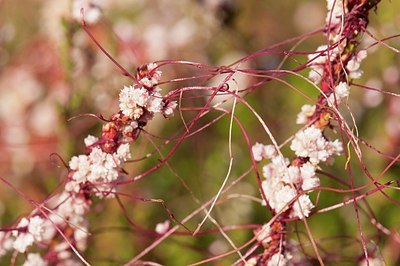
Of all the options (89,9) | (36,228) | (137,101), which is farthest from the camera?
(89,9)

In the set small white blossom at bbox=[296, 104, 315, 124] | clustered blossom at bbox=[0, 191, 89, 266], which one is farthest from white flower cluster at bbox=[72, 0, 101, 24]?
small white blossom at bbox=[296, 104, 315, 124]

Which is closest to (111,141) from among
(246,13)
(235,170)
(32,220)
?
(32,220)

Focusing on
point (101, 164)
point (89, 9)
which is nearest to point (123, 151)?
point (101, 164)

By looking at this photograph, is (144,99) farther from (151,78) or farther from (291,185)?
(291,185)

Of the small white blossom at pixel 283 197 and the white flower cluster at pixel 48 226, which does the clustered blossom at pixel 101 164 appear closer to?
the white flower cluster at pixel 48 226

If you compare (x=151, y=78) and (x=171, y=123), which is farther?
(x=171, y=123)

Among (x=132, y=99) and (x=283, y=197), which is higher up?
(x=132, y=99)

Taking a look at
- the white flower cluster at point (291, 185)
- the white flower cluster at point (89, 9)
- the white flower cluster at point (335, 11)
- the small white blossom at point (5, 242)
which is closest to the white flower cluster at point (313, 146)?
the white flower cluster at point (291, 185)
